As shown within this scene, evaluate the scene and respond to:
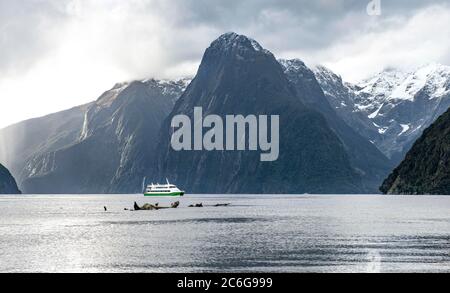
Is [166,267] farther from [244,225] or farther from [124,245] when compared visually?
[244,225]

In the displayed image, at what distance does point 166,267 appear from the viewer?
68.9m

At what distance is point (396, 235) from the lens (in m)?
110
